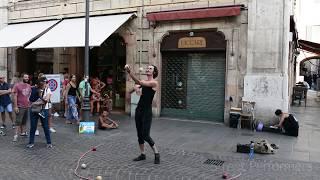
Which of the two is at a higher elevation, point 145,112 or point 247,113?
point 145,112

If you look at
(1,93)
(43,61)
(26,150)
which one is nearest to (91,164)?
(26,150)

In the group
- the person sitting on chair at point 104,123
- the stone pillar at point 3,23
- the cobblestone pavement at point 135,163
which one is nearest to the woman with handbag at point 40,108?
the cobblestone pavement at point 135,163

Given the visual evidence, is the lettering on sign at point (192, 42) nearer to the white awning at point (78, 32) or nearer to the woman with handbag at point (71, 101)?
the white awning at point (78, 32)

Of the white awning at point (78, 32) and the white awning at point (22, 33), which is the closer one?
the white awning at point (78, 32)

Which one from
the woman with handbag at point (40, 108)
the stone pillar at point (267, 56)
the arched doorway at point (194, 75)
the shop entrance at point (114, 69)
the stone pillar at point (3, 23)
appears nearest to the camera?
the woman with handbag at point (40, 108)

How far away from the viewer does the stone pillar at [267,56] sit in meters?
11.2

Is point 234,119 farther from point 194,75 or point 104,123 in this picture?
point 104,123

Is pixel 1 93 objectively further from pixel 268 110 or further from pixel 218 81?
pixel 268 110

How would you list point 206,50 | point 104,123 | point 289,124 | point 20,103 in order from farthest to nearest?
point 206,50, point 104,123, point 289,124, point 20,103

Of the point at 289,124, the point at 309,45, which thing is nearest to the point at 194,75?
the point at 289,124

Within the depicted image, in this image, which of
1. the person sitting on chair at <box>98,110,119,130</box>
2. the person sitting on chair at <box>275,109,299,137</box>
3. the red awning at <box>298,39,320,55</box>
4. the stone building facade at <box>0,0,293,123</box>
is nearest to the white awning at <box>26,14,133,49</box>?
the stone building facade at <box>0,0,293,123</box>

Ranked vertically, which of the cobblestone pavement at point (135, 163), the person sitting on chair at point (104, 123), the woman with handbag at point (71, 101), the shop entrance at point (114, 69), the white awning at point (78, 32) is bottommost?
the cobblestone pavement at point (135, 163)

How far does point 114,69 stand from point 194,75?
4287 millimetres

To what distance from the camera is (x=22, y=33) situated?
16.3m
